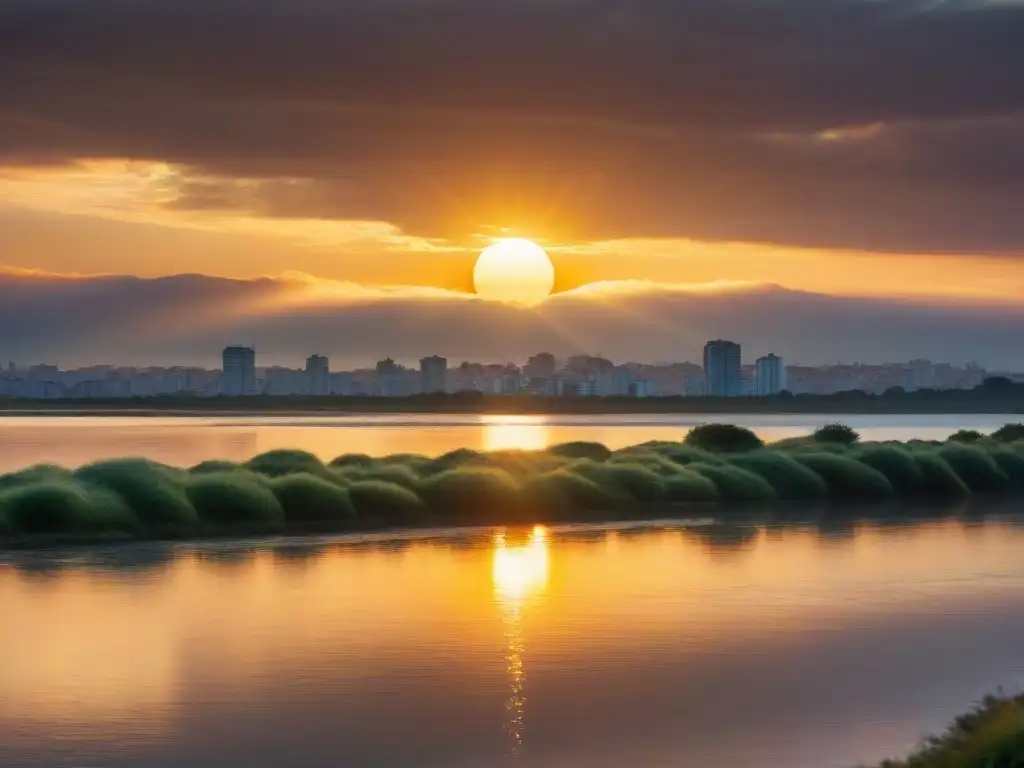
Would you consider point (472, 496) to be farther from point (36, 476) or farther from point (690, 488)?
point (36, 476)

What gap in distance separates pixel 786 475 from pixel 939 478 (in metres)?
7.42

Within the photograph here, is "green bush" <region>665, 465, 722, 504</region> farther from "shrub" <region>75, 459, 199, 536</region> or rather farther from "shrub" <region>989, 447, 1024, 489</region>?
"shrub" <region>75, 459, 199, 536</region>

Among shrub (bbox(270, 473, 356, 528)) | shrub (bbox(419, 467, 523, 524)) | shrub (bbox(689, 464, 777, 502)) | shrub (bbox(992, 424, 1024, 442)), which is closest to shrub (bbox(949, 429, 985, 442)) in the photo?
shrub (bbox(992, 424, 1024, 442))

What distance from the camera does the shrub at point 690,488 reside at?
53.4 m

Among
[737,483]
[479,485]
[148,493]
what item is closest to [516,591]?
[148,493]

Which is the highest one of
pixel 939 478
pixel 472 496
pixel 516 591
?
pixel 472 496

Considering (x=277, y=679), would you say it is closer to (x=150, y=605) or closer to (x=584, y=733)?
(x=584, y=733)

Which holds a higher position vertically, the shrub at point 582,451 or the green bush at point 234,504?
the shrub at point 582,451

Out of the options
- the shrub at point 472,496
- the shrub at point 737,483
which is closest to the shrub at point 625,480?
the shrub at point 737,483

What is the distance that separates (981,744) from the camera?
12727mm

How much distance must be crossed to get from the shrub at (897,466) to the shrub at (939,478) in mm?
280

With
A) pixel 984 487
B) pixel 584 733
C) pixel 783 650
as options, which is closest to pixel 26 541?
pixel 783 650

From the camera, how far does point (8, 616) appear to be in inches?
1009

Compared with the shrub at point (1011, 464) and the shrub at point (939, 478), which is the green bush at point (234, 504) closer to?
the shrub at point (939, 478)
